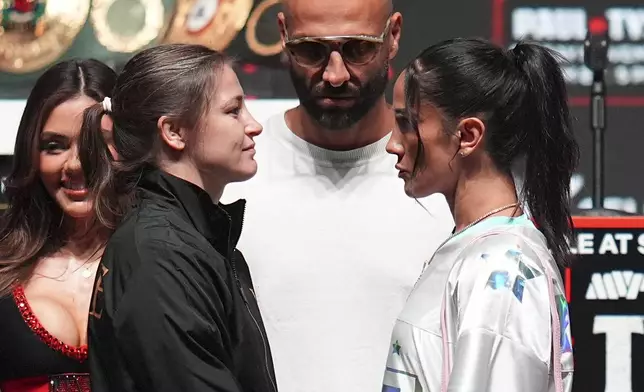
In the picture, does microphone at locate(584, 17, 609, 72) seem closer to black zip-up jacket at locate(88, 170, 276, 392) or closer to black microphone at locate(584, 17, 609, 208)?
black microphone at locate(584, 17, 609, 208)

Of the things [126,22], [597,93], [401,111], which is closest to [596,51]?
[597,93]

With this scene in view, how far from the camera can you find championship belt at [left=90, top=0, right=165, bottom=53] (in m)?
3.84

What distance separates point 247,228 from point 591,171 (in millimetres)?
1575

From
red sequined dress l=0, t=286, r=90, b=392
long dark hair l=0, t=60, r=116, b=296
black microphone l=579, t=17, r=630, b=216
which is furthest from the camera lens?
black microphone l=579, t=17, r=630, b=216

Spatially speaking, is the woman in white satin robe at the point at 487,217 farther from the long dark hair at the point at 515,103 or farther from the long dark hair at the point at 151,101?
the long dark hair at the point at 151,101

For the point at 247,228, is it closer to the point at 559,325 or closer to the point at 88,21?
the point at 559,325

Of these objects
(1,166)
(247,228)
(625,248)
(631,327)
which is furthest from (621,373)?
(1,166)

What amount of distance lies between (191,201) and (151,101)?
7.9 inches

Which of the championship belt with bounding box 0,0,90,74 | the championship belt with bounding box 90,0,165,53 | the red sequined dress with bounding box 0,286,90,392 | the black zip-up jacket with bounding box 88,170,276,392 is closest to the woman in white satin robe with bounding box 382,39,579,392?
the black zip-up jacket with bounding box 88,170,276,392

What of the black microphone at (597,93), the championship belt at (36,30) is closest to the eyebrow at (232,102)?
the black microphone at (597,93)

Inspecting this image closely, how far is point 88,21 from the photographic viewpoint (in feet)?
12.6

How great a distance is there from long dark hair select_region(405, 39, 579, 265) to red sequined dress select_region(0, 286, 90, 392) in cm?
90

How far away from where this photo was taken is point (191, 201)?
2.11 meters

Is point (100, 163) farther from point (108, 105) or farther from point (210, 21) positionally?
point (210, 21)
